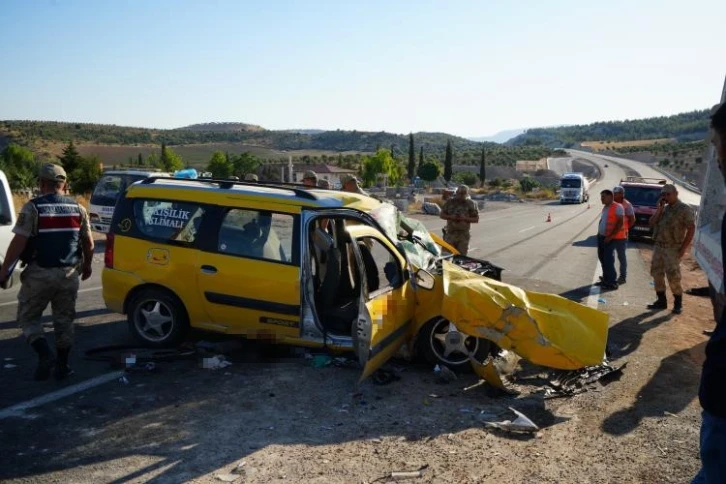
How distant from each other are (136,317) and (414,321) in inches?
120

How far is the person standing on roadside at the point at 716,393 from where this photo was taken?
209cm

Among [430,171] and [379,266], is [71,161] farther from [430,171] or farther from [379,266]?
[430,171]

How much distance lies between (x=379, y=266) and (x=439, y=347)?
1069 millimetres

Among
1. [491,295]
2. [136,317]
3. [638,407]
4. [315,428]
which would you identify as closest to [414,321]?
[491,295]

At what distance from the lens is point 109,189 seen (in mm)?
15867

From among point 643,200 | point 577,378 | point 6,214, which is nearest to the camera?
point 577,378

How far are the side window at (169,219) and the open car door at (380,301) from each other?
185 centimetres

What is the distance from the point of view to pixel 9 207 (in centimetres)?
869

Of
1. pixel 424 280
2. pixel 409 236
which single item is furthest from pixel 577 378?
pixel 409 236

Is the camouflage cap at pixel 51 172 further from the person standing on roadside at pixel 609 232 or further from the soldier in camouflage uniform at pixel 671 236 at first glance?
the person standing on roadside at pixel 609 232

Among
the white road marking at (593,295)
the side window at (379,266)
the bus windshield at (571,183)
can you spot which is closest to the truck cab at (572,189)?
the bus windshield at (571,183)

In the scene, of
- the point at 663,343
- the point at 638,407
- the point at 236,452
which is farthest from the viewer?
the point at 663,343

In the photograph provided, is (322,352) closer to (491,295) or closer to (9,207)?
(491,295)

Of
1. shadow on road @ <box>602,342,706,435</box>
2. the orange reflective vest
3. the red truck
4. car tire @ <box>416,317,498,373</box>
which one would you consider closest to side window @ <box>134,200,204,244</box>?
car tire @ <box>416,317,498,373</box>
